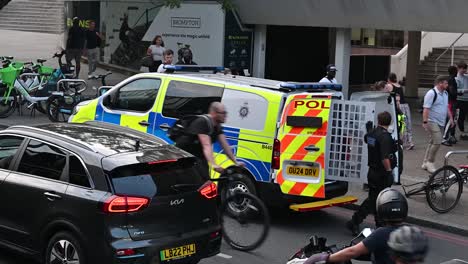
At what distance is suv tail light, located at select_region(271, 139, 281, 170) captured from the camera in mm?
8789

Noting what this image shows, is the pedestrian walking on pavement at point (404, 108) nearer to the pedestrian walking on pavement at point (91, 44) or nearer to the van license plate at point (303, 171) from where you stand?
the van license plate at point (303, 171)

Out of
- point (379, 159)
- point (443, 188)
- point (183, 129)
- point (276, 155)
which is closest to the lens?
point (183, 129)

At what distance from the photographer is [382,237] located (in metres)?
4.44

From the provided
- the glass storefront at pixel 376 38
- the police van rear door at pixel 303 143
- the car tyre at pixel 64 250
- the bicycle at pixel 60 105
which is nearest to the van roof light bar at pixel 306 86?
the police van rear door at pixel 303 143

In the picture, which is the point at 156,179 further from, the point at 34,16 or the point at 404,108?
the point at 34,16

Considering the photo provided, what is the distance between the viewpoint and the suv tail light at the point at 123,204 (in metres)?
5.93

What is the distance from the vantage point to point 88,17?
25.8m

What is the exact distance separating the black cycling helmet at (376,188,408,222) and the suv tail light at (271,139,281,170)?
432 centimetres

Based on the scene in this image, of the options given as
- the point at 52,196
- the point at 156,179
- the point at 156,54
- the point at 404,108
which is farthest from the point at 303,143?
the point at 156,54

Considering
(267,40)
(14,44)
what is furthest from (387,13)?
(14,44)

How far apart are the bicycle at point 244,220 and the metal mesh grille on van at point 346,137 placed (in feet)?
4.65

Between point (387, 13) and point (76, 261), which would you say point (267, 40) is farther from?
point (76, 261)

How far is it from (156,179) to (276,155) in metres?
2.81

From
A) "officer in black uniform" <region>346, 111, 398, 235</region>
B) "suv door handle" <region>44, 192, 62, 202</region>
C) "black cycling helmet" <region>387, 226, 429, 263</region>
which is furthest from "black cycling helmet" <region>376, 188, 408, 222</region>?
"officer in black uniform" <region>346, 111, 398, 235</region>
